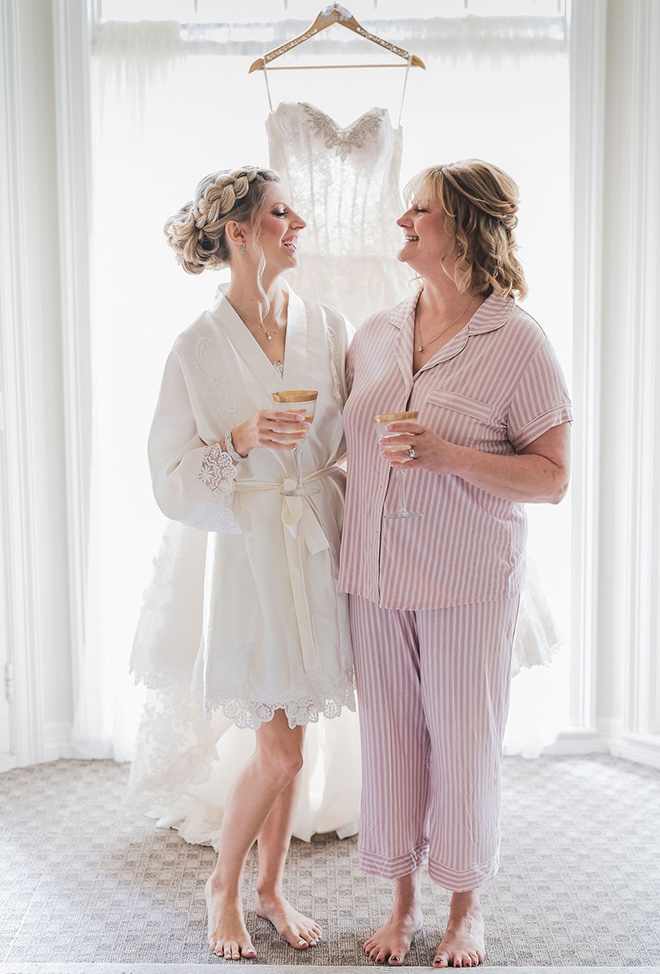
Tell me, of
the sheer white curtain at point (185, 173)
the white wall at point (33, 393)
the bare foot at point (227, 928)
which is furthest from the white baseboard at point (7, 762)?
the bare foot at point (227, 928)

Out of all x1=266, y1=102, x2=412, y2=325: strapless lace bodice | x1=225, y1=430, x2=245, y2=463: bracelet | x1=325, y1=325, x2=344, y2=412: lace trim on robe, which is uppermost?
x1=266, y1=102, x2=412, y2=325: strapless lace bodice

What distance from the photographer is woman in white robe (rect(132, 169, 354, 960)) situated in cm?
209

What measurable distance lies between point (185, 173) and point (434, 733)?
1.94 m

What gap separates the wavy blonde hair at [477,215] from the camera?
6.69 ft

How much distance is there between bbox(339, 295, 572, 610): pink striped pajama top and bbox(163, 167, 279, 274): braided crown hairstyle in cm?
48

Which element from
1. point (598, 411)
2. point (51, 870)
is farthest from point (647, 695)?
point (51, 870)

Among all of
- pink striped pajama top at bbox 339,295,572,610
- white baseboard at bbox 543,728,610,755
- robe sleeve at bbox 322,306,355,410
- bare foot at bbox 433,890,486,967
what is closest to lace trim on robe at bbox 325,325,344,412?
robe sleeve at bbox 322,306,355,410

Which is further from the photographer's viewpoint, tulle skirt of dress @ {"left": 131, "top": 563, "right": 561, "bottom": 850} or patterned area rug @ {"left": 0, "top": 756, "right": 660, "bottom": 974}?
tulle skirt of dress @ {"left": 131, "top": 563, "right": 561, "bottom": 850}

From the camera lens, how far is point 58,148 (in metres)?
3.12

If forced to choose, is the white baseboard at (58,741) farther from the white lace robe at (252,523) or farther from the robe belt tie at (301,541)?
the robe belt tie at (301,541)

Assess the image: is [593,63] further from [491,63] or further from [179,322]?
[179,322]

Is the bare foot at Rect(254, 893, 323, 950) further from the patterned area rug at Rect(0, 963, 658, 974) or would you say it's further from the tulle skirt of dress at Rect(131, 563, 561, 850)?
the tulle skirt of dress at Rect(131, 563, 561, 850)

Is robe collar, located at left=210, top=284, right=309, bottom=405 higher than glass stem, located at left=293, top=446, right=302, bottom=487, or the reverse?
robe collar, located at left=210, top=284, right=309, bottom=405

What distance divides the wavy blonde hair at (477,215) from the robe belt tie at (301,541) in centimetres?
58
